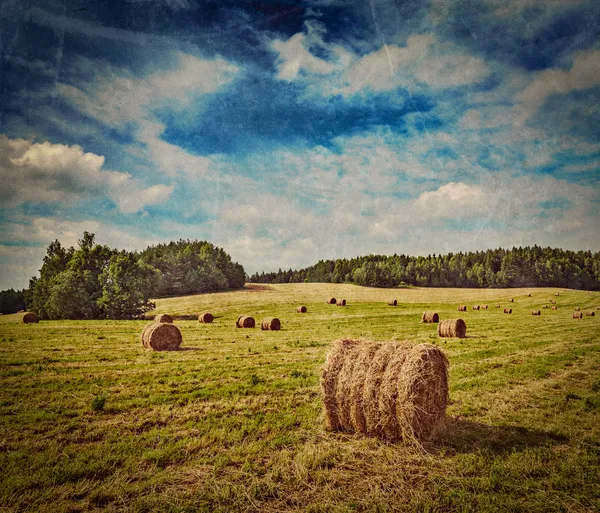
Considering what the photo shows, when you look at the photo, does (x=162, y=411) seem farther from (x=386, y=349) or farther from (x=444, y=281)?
(x=444, y=281)

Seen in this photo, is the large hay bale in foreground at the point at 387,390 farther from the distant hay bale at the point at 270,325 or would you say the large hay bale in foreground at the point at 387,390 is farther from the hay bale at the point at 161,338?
the distant hay bale at the point at 270,325

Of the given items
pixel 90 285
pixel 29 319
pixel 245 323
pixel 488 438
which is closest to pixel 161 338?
pixel 245 323

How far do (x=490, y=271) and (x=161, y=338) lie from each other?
131131 mm

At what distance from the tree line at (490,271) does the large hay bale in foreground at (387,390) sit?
372 ft

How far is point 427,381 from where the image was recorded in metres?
8.58

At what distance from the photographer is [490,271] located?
12656 cm

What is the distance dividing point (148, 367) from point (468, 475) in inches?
560

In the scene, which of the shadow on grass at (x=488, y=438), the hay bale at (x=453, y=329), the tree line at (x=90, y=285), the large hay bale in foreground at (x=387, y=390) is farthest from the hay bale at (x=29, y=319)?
the shadow on grass at (x=488, y=438)

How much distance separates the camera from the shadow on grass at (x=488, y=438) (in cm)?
791

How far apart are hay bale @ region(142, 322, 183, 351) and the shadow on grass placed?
17666 mm

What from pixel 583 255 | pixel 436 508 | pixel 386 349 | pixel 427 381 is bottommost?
pixel 436 508

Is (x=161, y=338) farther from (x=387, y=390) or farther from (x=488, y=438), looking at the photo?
(x=488, y=438)

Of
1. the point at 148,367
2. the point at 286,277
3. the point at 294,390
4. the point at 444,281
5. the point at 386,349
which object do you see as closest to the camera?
the point at 386,349

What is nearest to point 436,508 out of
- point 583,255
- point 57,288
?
point 57,288
